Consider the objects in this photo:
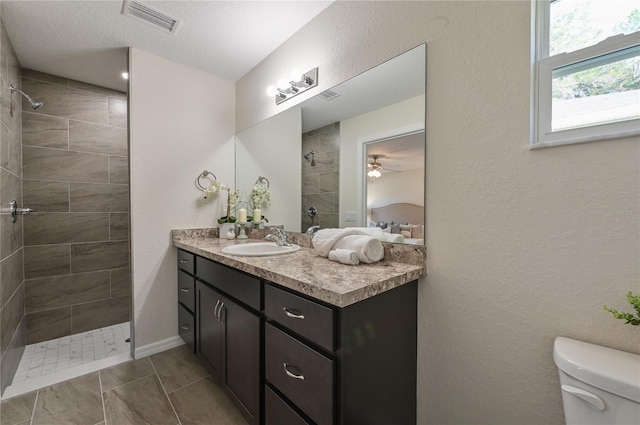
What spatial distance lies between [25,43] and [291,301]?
2.63 meters

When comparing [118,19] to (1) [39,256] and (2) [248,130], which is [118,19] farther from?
(1) [39,256]

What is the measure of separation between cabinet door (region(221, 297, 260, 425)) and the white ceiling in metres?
1.73

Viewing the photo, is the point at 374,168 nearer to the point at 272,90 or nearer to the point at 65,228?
the point at 272,90

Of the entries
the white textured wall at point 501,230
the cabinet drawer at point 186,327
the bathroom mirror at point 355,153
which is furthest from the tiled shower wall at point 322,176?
the cabinet drawer at point 186,327

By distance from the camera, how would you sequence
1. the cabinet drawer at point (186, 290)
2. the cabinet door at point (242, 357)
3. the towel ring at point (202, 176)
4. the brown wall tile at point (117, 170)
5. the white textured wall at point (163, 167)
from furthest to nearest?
the brown wall tile at point (117, 170)
the towel ring at point (202, 176)
the white textured wall at point (163, 167)
the cabinet drawer at point (186, 290)
the cabinet door at point (242, 357)

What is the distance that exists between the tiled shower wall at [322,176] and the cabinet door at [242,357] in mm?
722

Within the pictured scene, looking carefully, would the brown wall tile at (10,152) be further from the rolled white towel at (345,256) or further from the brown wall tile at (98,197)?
the rolled white towel at (345,256)

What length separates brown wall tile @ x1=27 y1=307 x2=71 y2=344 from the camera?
226cm

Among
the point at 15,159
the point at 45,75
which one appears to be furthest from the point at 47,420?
the point at 45,75

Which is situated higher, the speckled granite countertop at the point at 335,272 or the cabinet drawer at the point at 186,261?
the speckled granite countertop at the point at 335,272

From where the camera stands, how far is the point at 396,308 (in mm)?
1118

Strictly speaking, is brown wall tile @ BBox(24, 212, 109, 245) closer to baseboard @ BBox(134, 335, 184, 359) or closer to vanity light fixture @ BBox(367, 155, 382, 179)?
baseboard @ BBox(134, 335, 184, 359)

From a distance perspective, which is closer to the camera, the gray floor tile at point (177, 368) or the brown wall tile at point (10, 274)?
the brown wall tile at point (10, 274)

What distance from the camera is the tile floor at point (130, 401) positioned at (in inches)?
56.9
